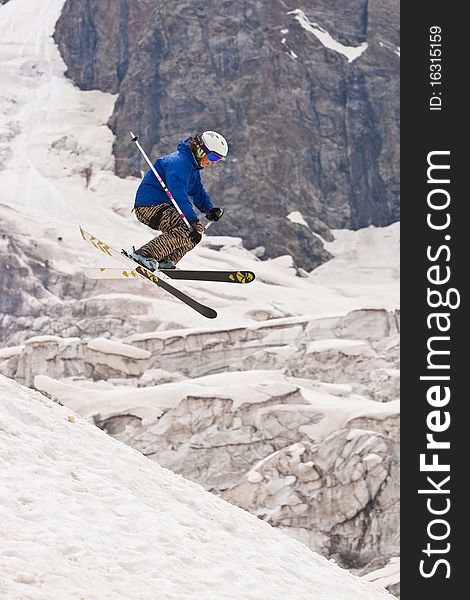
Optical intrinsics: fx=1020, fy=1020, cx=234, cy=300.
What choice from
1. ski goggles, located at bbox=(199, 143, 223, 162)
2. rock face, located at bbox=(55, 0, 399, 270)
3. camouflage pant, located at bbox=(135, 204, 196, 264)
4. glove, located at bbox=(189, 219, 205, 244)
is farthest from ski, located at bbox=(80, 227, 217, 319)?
rock face, located at bbox=(55, 0, 399, 270)

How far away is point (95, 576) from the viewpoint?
5.75 meters

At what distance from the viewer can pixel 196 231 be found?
10.6 metres

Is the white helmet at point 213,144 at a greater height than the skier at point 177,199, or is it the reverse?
the white helmet at point 213,144

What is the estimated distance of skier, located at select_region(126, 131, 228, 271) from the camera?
9969 mm

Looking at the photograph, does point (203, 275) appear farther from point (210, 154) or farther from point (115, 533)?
point (115, 533)

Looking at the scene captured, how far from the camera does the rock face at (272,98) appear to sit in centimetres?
9050

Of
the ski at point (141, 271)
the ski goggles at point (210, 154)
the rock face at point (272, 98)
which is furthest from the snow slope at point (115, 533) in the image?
the rock face at point (272, 98)

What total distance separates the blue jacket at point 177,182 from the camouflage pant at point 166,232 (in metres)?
0.09

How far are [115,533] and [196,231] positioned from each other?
15.4 feet

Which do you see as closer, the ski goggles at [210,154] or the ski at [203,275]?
the ski goggles at [210,154]

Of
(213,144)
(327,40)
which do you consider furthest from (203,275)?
(327,40)

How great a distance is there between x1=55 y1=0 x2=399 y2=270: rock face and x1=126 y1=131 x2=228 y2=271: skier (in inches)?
3014

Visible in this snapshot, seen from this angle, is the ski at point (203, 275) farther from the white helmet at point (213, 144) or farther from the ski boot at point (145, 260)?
the white helmet at point (213, 144)

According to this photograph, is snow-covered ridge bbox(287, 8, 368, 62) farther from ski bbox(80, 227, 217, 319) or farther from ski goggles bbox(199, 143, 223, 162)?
ski goggles bbox(199, 143, 223, 162)
